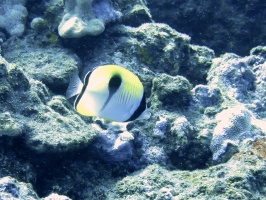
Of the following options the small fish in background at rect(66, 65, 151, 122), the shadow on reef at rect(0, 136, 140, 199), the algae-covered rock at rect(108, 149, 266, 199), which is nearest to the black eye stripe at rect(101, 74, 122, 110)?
the small fish in background at rect(66, 65, 151, 122)

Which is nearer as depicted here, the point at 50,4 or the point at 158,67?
the point at 158,67

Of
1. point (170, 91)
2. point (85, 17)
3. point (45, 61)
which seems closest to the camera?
point (170, 91)

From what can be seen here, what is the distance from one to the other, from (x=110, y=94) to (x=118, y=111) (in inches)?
5.1

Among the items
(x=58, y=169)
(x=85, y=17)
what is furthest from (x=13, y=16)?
(x=58, y=169)

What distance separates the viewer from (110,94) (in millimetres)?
2064

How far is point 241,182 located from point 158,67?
2658mm

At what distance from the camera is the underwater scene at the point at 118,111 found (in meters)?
2.76

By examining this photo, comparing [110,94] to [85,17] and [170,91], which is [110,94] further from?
[85,17]

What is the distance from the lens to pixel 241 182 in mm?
2803

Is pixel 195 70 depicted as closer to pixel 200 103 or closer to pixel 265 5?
pixel 200 103

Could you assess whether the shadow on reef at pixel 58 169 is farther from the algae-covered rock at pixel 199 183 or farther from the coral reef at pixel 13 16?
the coral reef at pixel 13 16

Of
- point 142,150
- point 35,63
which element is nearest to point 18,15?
point 35,63

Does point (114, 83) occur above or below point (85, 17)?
above

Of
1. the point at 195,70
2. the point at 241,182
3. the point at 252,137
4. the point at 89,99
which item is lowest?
the point at 195,70
